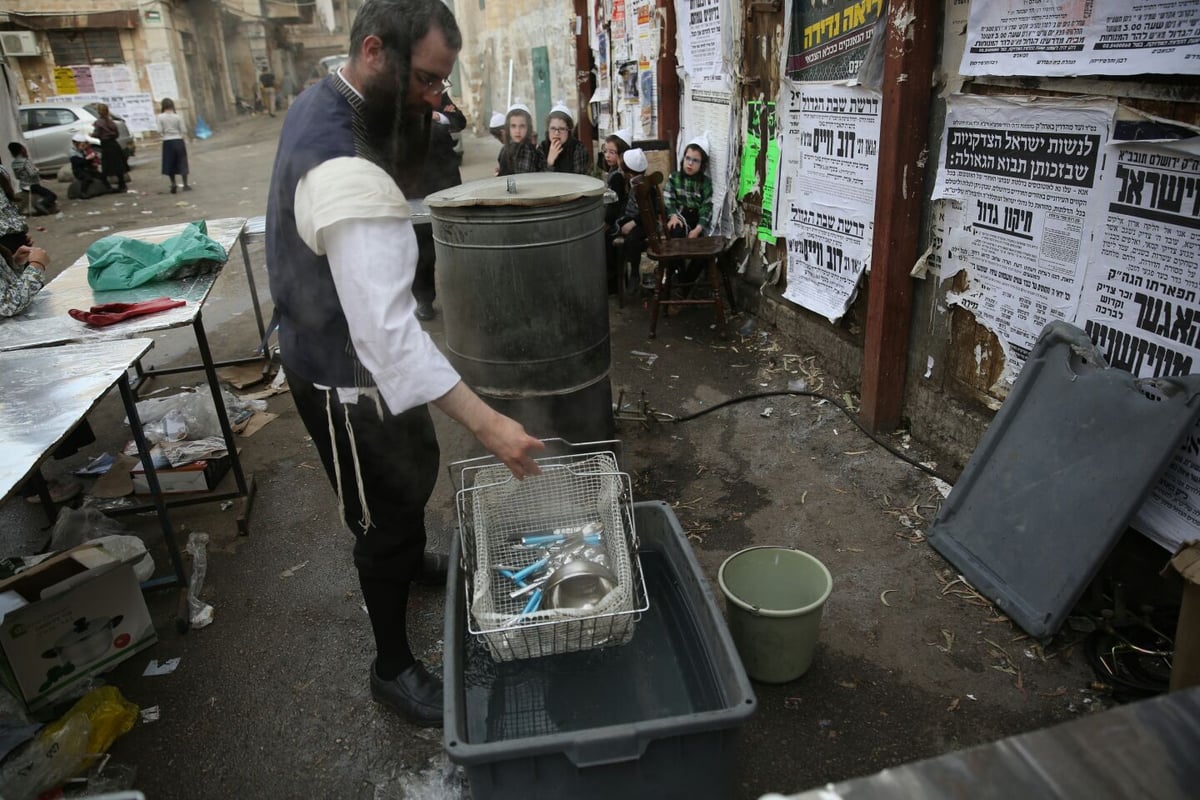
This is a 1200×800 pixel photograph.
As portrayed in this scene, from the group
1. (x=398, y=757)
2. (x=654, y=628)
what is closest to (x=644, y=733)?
(x=654, y=628)

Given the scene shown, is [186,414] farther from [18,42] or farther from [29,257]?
[18,42]

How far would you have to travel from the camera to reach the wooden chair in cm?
600

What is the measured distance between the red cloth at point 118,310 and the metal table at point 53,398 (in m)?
0.33

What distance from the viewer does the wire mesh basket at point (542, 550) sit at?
2.26 meters

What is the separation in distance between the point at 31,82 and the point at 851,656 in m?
28.5

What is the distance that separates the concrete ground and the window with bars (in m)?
23.8

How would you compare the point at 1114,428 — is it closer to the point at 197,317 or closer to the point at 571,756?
the point at 571,756

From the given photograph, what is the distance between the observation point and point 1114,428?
111 inches

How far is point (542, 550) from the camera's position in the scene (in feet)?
8.93

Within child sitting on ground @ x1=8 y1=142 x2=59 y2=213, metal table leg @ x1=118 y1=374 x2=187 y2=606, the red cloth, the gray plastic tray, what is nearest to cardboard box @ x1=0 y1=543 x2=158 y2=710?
metal table leg @ x1=118 y1=374 x2=187 y2=606

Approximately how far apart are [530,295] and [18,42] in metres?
26.1

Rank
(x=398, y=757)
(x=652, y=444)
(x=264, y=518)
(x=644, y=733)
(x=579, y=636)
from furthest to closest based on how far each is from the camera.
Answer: (x=652, y=444) → (x=264, y=518) → (x=398, y=757) → (x=579, y=636) → (x=644, y=733)

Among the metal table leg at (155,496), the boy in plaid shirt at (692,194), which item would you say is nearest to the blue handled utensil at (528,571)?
the metal table leg at (155,496)

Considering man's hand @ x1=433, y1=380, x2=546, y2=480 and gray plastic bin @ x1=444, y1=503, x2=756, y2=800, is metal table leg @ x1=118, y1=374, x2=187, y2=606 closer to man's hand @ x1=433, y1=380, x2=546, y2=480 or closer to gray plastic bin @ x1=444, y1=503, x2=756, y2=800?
gray plastic bin @ x1=444, y1=503, x2=756, y2=800
